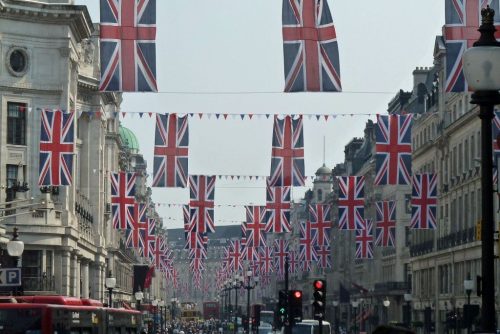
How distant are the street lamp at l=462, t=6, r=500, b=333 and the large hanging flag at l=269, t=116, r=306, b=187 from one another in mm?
38428

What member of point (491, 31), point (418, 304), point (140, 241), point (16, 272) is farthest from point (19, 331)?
point (418, 304)

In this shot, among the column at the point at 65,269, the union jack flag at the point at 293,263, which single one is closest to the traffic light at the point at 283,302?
the column at the point at 65,269

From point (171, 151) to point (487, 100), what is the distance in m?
39.4

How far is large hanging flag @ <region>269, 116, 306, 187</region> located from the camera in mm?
54938

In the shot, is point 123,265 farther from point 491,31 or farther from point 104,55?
point 491,31

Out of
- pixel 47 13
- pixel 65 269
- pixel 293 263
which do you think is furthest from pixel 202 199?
pixel 293 263

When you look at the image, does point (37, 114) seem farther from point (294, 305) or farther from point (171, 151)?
point (294, 305)

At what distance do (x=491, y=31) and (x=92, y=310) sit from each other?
852 inches

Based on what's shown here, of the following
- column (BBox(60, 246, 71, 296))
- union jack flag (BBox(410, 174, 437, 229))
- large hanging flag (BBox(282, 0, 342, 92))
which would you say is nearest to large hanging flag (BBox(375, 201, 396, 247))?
union jack flag (BBox(410, 174, 437, 229))

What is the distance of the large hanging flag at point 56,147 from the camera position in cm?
5447

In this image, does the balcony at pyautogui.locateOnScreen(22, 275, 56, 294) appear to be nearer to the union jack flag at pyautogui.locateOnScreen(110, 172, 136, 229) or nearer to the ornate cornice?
the union jack flag at pyautogui.locateOnScreen(110, 172, 136, 229)

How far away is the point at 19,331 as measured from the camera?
98.7 feet

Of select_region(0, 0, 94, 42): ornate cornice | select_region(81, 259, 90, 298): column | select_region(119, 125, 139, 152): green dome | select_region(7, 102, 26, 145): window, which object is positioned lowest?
select_region(81, 259, 90, 298): column

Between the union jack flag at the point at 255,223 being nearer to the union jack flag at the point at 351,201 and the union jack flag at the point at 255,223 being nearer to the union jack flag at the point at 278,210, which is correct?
the union jack flag at the point at 278,210
